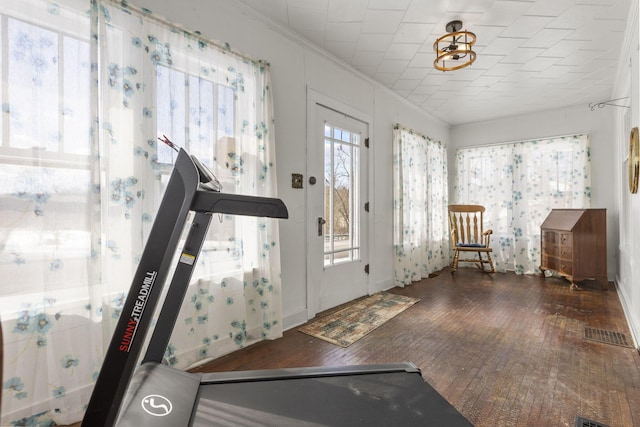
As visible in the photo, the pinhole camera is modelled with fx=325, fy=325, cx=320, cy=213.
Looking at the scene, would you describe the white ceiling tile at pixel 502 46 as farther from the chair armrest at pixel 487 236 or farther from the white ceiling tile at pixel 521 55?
the chair armrest at pixel 487 236

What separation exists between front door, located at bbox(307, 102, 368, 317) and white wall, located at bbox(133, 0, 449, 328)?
128 mm

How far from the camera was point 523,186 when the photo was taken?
519cm

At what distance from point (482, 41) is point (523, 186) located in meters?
3.01

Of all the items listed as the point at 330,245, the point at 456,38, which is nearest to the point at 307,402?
the point at 330,245

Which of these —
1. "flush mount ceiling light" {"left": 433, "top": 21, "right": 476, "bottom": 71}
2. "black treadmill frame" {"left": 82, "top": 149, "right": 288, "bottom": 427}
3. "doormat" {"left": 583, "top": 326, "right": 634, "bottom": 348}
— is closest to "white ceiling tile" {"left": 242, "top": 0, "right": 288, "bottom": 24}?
"flush mount ceiling light" {"left": 433, "top": 21, "right": 476, "bottom": 71}

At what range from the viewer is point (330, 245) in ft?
11.0

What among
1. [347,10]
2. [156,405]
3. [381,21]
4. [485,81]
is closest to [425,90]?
[485,81]

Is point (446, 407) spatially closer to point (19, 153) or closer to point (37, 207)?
point (37, 207)

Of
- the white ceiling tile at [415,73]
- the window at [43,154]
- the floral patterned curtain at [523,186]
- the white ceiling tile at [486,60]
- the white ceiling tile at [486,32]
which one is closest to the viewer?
the window at [43,154]

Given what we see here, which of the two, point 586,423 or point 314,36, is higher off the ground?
point 314,36

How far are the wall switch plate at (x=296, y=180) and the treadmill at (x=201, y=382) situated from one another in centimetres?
159

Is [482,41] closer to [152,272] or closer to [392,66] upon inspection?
[392,66]

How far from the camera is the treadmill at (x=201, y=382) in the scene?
993mm

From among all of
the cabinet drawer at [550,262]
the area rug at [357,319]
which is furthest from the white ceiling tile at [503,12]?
the cabinet drawer at [550,262]
